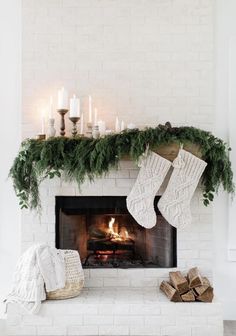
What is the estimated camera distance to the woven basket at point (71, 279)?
129 inches

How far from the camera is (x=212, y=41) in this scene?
369cm

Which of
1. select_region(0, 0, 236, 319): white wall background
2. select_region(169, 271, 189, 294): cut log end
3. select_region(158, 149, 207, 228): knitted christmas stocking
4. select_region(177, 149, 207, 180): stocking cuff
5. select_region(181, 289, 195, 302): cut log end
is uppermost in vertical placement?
select_region(0, 0, 236, 319): white wall background

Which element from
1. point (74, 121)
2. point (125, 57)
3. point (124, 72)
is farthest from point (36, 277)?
point (125, 57)

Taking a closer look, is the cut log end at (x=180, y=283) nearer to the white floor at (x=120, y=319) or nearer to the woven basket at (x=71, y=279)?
the white floor at (x=120, y=319)

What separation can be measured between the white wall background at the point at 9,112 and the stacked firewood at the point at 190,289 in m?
1.29

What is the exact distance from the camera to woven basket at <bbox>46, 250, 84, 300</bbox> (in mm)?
3270

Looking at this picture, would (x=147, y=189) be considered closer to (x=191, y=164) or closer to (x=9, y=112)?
(x=191, y=164)

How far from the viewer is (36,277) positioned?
10.4 ft

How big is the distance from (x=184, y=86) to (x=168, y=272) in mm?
1486

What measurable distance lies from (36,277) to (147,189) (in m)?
1.03

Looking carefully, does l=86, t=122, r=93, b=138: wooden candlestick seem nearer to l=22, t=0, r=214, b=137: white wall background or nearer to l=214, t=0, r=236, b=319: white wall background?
l=22, t=0, r=214, b=137: white wall background

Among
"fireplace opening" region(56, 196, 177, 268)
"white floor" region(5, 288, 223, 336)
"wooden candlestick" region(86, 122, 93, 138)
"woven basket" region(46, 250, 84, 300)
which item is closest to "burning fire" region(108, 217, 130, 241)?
"fireplace opening" region(56, 196, 177, 268)

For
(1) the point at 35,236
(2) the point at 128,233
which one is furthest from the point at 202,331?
(1) the point at 35,236

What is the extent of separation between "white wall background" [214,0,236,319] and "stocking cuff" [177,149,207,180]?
0.38 m
